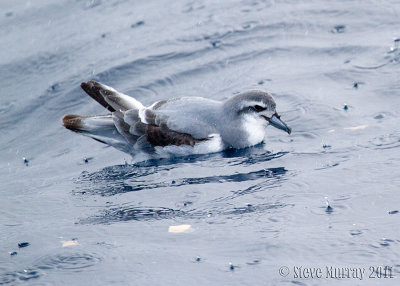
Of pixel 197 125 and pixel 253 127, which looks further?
pixel 253 127

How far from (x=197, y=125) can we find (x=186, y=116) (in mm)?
185

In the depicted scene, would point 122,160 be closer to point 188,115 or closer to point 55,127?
point 188,115

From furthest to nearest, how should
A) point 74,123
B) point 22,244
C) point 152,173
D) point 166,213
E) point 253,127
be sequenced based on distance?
point 74,123, point 253,127, point 152,173, point 166,213, point 22,244

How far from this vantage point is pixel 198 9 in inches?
562

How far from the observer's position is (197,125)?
8.87m

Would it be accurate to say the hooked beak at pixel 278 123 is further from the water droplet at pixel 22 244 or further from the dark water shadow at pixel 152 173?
the water droplet at pixel 22 244

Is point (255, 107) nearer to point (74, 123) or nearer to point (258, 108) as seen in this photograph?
point (258, 108)

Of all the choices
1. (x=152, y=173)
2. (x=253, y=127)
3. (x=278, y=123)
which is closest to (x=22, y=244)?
(x=152, y=173)

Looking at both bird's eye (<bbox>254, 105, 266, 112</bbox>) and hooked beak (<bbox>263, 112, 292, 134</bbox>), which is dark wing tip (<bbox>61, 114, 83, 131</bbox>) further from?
hooked beak (<bbox>263, 112, 292, 134</bbox>)

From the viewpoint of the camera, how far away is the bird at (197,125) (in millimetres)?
8867

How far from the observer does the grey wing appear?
8.86 m

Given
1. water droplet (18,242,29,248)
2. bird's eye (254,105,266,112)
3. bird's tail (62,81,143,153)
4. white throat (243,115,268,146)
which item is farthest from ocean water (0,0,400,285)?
bird's eye (254,105,266,112)

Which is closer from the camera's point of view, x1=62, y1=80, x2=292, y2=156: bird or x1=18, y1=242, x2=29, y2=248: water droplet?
x1=18, y1=242, x2=29, y2=248: water droplet

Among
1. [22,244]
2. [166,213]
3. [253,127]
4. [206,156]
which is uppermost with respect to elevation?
[253,127]
